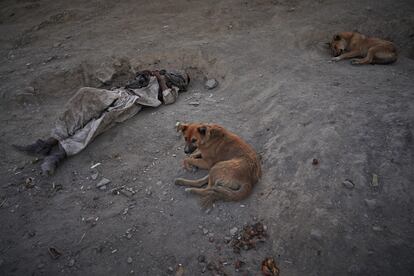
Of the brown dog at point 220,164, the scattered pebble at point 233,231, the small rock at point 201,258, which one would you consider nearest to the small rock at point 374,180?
the brown dog at point 220,164

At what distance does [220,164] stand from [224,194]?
398 millimetres

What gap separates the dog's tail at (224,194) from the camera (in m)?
3.76

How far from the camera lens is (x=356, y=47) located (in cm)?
647

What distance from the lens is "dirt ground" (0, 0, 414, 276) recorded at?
328cm

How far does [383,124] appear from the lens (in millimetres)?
4066

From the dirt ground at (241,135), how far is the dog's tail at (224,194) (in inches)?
4.5

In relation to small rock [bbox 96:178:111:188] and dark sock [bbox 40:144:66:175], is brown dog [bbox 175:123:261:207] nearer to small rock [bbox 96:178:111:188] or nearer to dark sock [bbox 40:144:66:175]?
small rock [bbox 96:178:111:188]

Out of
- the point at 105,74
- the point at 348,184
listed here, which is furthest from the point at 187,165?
the point at 105,74

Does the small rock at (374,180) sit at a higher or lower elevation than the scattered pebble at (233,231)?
higher

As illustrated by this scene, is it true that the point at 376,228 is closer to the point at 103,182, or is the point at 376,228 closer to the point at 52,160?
the point at 103,182

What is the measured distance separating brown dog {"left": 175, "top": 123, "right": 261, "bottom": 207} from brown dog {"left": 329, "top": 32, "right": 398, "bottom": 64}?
3825 mm

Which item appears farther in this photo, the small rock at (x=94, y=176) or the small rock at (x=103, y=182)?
the small rock at (x=94, y=176)

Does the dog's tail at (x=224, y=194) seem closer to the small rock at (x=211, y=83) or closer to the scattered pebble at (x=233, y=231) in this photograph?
the scattered pebble at (x=233, y=231)

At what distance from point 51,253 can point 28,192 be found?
1.42 metres
